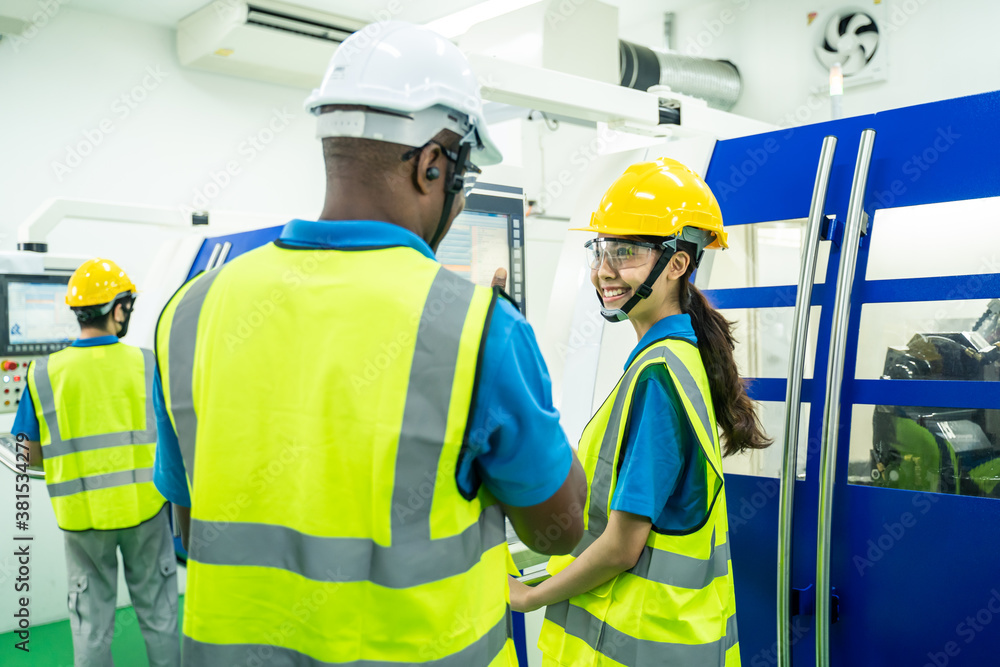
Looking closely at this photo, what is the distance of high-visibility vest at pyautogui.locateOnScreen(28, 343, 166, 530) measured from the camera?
126 inches

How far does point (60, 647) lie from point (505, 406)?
446 centimetres

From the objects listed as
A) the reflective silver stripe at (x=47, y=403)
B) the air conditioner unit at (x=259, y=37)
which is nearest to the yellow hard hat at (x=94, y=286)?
the reflective silver stripe at (x=47, y=403)

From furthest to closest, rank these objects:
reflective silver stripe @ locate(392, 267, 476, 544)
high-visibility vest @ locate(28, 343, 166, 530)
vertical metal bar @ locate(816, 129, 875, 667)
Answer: high-visibility vest @ locate(28, 343, 166, 530), vertical metal bar @ locate(816, 129, 875, 667), reflective silver stripe @ locate(392, 267, 476, 544)

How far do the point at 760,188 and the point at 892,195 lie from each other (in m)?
0.35

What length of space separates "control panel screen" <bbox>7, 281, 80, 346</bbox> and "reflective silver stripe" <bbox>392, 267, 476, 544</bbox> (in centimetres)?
338

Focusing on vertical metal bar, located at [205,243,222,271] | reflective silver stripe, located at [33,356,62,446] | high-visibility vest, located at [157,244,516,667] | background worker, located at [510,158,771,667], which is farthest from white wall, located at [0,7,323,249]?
high-visibility vest, located at [157,244,516,667]

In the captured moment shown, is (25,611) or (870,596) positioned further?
(25,611)

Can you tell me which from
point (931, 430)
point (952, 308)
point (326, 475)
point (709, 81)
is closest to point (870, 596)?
point (931, 430)

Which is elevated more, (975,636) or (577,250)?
(577,250)

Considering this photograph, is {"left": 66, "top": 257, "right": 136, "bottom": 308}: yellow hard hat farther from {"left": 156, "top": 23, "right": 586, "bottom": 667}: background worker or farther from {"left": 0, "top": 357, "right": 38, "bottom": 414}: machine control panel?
{"left": 156, "top": 23, "right": 586, "bottom": 667}: background worker

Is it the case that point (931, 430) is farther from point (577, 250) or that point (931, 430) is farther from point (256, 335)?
point (256, 335)

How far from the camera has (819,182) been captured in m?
1.81

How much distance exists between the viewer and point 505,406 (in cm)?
86

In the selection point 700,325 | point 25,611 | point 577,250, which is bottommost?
point 25,611
